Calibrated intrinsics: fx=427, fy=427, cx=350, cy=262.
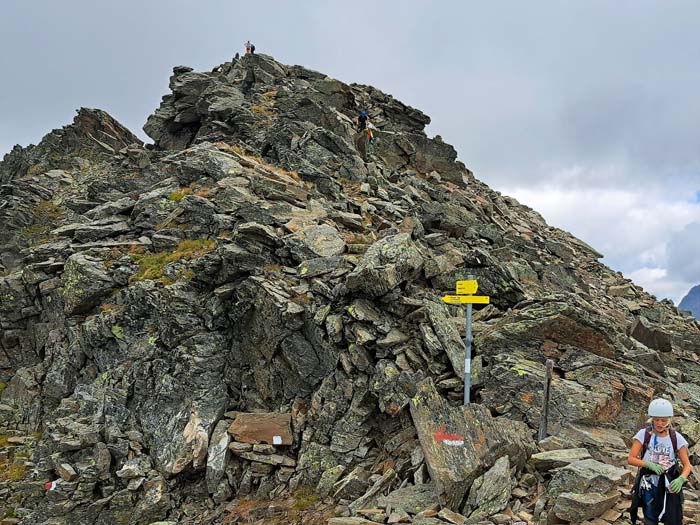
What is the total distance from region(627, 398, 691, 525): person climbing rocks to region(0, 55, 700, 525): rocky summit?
1410 mm

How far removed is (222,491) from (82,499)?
16.2 feet

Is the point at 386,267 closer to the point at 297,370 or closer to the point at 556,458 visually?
the point at 297,370

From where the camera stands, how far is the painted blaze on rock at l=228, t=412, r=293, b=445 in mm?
13742

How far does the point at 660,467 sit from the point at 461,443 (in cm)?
447

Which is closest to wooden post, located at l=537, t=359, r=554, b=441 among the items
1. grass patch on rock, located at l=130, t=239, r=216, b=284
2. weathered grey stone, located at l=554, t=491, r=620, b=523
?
weathered grey stone, located at l=554, t=491, r=620, b=523

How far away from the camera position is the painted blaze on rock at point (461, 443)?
955cm

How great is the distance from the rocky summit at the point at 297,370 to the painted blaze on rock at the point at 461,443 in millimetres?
49

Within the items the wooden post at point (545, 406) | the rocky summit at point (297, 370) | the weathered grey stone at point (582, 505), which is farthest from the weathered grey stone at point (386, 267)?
the weathered grey stone at point (582, 505)

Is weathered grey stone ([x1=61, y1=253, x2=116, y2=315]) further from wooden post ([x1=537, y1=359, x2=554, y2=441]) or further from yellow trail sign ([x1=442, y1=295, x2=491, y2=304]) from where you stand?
wooden post ([x1=537, y1=359, x2=554, y2=441])

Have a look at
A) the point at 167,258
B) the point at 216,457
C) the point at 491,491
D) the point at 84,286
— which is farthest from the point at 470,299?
the point at 84,286

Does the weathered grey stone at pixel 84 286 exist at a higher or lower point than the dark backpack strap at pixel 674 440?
higher

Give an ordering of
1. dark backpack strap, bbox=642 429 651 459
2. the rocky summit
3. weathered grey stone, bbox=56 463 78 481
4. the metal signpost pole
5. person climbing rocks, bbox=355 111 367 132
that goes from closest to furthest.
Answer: dark backpack strap, bbox=642 429 651 459 → the rocky summit → the metal signpost pole → weathered grey stone, bbox=56 463 78 481 → person climbing rocks, bbox=355 111 367 132

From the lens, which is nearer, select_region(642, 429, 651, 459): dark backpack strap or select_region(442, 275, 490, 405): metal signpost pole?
select_region(642, 429, 651, 459): dark backpack strap

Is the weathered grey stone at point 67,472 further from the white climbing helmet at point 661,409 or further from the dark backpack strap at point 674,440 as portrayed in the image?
the dark backpack strap at point 674,440
